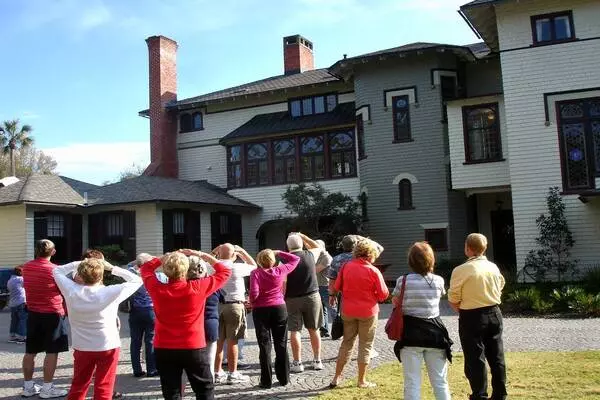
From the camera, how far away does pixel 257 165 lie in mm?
26719

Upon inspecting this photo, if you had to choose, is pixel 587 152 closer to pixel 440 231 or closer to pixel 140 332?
pixel 440 231

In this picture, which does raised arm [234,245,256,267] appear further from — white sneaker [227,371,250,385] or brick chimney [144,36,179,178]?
brick chimney [144,36,179,178]

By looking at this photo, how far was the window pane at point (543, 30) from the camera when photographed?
17.9 meters

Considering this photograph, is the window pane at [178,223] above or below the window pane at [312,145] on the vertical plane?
below

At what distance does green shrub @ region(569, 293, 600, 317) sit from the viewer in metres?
13.5

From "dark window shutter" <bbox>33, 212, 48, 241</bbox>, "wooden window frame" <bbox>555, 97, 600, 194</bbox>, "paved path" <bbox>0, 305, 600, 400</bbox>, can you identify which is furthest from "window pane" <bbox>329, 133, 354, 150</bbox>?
"dark window shutter" <bbox>33, 212, 48, 241</bbox>

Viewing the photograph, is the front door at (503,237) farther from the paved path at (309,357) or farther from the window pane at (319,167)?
the paved path at (309,357)

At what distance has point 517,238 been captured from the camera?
59.3ft

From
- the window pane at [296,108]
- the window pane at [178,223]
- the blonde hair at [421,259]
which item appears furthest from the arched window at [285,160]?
the blonde hair at [421,259]

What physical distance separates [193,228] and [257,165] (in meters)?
4.20

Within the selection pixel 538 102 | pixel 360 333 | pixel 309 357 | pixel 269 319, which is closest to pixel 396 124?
pixel 538 102

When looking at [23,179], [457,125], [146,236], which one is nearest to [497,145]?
[457,125]

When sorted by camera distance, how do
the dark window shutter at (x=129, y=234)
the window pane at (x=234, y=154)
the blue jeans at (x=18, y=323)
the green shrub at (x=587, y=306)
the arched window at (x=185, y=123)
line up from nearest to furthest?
1. the blue jeans at (x=18, y=323)
2. the green shrub at (x=587, y=306)
3. the dark window shutter at (x=129, y=234)
4. the window pane at (x=234, y=154)
5. the arched window at (x=185, y=123)

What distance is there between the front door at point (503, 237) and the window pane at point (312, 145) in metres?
7.48
